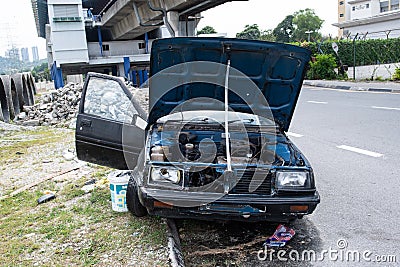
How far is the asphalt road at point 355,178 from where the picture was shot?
380 centimetres

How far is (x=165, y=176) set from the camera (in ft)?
11.9

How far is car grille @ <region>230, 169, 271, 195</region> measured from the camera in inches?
138

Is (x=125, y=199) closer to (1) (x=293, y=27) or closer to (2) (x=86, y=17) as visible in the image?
(2) (x=86, y=17)

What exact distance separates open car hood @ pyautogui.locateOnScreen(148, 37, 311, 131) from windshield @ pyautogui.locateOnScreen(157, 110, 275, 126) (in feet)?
0.25

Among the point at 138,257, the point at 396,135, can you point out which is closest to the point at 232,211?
the point at 138,257

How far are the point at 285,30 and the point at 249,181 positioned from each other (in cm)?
6956

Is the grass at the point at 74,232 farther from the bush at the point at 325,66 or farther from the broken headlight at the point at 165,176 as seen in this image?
the bush at the point at 325,66

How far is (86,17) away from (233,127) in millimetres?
31934

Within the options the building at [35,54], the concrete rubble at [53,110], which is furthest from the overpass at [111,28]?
the building at [35,54]

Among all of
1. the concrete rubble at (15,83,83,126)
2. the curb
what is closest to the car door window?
the concrete rubble at (15,83,83,126)

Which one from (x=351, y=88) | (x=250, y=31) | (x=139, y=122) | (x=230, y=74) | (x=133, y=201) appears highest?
(x=250, y=31)

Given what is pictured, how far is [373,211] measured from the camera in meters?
4.37

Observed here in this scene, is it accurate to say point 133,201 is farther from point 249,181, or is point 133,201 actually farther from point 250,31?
point 250,31

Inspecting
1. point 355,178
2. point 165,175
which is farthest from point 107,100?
point 355,178
